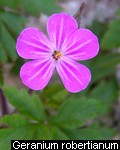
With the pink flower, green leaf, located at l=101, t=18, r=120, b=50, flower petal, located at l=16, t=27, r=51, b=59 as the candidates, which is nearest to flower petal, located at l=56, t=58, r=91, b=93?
the pink flower

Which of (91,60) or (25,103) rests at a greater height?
(91,60)

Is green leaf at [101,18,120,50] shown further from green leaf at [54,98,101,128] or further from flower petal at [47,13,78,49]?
flower petal at [47,13,78,49]

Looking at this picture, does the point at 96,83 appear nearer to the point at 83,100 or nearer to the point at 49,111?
the point at 49,111

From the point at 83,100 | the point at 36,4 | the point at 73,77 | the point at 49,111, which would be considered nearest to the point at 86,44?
the point at 73,77

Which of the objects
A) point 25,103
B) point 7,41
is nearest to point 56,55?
point 25,103

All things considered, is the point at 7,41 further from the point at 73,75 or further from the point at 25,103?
the point at 73,75
